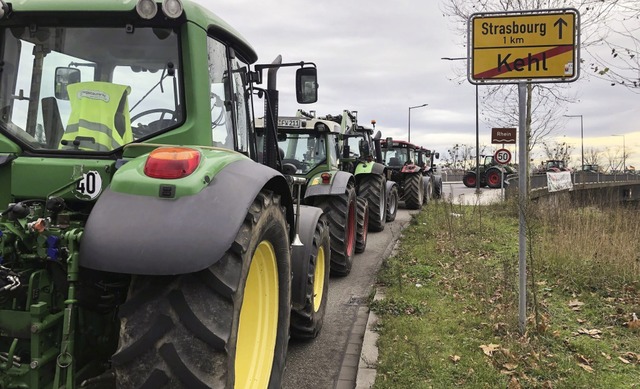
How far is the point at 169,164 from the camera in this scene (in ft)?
7.07

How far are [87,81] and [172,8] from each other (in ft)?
2.03

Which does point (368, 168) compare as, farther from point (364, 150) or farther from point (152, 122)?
point (152, 122)

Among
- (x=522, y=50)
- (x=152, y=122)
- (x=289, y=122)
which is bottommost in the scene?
(x=152, y=122)

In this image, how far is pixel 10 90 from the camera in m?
2.75

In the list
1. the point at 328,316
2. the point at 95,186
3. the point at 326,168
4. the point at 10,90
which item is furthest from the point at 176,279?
the point at 326,168

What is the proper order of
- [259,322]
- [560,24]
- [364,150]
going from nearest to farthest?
[259,322]
[560,24]
[364,150]

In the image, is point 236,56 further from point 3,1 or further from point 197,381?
point 197,381

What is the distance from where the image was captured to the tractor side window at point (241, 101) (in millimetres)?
3517

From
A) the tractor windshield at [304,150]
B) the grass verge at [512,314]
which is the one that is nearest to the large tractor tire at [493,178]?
the grass verge at [512,314]

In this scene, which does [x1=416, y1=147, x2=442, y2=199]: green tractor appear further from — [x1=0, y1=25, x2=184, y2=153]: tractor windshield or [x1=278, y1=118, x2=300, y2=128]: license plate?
[x1=0, y1=25, x2=184, y2=153]: tractor windshield

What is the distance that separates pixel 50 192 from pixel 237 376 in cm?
131

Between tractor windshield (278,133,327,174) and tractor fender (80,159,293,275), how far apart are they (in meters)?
6.53

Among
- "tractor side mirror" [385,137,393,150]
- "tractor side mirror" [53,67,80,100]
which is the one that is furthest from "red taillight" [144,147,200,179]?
"tractor side mirror" [385,137,393,150]

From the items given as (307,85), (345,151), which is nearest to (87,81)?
(307,85)
